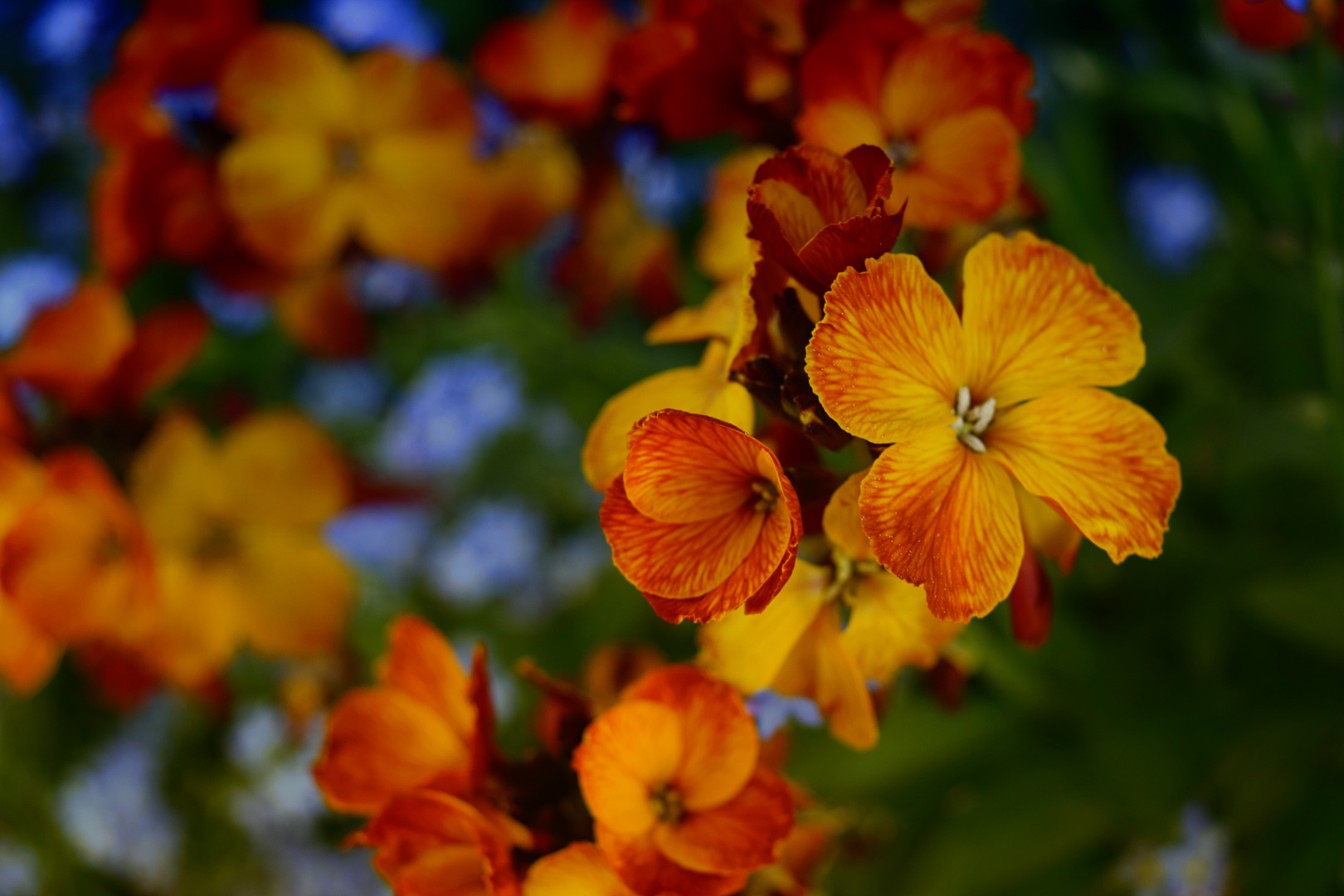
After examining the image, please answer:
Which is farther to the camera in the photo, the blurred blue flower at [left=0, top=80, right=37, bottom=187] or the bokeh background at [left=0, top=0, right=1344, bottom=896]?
the blurred blue flower at [left=0, top=80, right=37, bottom=187]

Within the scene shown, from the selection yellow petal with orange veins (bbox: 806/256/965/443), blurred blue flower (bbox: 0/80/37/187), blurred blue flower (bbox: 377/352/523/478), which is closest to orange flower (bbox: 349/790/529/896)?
yellow petal with orange veins (bbox: 806/256/965/443)

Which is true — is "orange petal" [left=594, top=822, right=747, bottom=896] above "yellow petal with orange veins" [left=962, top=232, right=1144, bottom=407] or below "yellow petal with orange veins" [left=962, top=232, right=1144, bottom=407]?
below

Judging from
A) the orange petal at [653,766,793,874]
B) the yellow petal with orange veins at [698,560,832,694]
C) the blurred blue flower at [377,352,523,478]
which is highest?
the yellow petal with orange veins at [698,560,832,694]

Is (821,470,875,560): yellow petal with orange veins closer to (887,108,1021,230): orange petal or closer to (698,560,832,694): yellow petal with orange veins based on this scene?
(698,560,832,694): yellow petal with orange veins

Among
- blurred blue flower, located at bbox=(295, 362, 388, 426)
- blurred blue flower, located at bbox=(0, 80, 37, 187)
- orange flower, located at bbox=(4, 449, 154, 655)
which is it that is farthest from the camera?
blurred blue flower, located at bbox=(0, 80, 37, 187)

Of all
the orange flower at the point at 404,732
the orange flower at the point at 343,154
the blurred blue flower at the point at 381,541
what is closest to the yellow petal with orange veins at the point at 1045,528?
the orange flower at the point at 404,732

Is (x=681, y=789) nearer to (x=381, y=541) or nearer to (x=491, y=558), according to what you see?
(x=491, y=558)

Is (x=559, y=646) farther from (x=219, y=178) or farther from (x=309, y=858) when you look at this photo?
(x=219, y=178)
